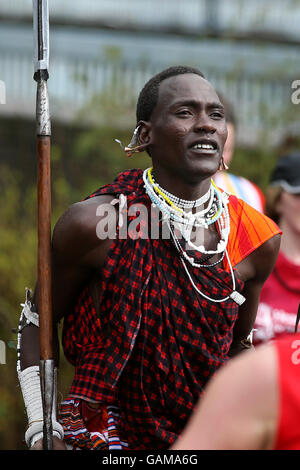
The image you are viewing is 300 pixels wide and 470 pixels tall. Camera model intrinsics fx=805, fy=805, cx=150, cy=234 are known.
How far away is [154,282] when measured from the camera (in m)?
2.85

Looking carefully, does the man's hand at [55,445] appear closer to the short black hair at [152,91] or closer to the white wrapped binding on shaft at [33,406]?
the white wrapped binding on shaft at [33,406]

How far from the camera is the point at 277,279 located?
4.27 m

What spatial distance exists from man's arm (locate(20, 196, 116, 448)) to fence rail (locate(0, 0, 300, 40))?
4710mm

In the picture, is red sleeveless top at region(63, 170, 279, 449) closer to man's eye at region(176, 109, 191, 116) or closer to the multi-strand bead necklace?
the multi-strand bead necklace

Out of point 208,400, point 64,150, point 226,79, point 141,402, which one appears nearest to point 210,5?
point 226,79

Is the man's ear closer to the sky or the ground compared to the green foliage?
closer to the sky

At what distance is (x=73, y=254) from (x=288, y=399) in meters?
1.43

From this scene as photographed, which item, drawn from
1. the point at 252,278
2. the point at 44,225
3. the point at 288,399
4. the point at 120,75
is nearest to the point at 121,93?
the point at 120,75

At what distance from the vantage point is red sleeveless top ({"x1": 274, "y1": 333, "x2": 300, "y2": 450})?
161 cm

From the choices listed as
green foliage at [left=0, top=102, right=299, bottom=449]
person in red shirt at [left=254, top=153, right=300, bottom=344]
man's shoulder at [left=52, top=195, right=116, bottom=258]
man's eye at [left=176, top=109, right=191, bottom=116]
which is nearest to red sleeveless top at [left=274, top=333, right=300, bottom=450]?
man's shoulder at [left=52, top=195, right=116, bottom=258]

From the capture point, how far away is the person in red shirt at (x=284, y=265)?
4.11 meters

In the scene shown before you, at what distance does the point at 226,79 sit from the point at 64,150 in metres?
1.59
